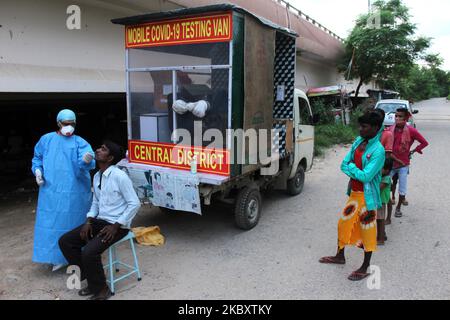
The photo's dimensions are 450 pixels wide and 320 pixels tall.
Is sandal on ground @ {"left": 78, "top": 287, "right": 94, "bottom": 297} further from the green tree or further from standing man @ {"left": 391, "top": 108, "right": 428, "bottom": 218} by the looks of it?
the green tree

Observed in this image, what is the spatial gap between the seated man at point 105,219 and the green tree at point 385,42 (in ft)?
52.6

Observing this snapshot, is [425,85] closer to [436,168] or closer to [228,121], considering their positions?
[436,168]

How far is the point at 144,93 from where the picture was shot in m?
5.33

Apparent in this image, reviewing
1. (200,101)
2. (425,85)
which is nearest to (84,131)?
(200,101)

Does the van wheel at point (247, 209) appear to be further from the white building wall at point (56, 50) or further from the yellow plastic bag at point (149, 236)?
the white building wall at point (56, 50)

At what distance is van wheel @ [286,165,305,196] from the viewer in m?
6.74

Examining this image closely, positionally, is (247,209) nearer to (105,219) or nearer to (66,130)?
(105,219)

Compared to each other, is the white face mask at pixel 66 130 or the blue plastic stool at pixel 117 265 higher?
the white face mask at pixel 66 130

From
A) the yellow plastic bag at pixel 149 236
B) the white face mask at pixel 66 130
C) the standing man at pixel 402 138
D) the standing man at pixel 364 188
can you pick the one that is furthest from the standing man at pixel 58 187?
the standing man at pixel 402 138

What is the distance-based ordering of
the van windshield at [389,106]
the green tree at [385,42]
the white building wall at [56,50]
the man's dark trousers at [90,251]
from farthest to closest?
the green tree at [385,42] → the van windshield at [389,106] → the white building wall at [56,50] → the man's dark trousers at [90,251]

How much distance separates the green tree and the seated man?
16.0 metres

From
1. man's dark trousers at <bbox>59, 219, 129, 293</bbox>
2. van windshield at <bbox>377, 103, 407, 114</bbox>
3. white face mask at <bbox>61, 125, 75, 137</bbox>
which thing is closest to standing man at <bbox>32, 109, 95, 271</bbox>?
white face mask at <bbox>61, 125, 75, 137</bbox>

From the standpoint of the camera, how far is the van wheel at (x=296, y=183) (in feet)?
22.1
